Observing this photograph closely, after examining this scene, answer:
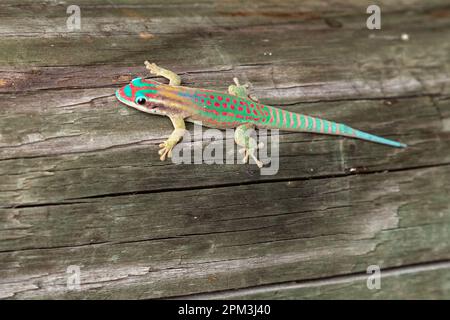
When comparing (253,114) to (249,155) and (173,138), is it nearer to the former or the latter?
(249,155)

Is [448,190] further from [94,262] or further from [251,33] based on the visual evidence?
[94,262]

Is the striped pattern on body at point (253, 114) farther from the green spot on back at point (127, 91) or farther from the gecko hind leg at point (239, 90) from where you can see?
the green spot on back at point (127, 91)

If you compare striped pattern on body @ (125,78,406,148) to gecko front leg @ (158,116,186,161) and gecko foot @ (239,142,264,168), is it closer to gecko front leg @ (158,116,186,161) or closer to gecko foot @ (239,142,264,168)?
gecko front leg @ (158,116,186,161)

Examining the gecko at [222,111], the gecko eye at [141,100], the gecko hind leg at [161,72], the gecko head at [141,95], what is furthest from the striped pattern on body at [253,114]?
the gecko eye at [141,100]

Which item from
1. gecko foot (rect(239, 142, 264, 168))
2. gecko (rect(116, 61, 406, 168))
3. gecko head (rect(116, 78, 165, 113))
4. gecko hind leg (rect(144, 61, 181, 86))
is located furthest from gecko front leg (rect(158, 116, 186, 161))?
gecko foot (rect(239, 142, 264, 168))

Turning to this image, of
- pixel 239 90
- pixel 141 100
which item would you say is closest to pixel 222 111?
pixel 239 90
